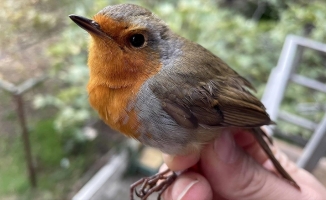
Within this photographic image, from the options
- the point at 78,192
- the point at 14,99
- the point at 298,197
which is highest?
the point at 298,197

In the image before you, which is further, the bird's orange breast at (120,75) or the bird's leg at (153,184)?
the bird's leg at (153,184)

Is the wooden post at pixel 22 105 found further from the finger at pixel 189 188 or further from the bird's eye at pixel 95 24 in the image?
the finger at pixel 189 188

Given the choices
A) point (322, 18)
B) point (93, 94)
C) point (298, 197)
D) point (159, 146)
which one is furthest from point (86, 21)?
point (322, 18)

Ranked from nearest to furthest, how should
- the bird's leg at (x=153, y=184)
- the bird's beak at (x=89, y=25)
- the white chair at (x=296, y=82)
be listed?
the bird's beak at (x=89, y=25)
the bird's leg at (x=153, y=184)
the white chair at (x=296, y=82)

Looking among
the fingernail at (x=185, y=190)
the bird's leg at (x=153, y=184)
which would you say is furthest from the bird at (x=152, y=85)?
the bird's leg at (x=153, y=184)

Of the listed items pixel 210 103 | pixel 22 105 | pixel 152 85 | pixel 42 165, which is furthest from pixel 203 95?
pixel 42 165

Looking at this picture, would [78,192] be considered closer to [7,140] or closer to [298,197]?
[7,140]

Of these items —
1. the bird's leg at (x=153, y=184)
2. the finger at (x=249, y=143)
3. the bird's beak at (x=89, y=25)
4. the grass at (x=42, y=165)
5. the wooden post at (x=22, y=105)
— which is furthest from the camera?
the grass at (x=42, y=165)
